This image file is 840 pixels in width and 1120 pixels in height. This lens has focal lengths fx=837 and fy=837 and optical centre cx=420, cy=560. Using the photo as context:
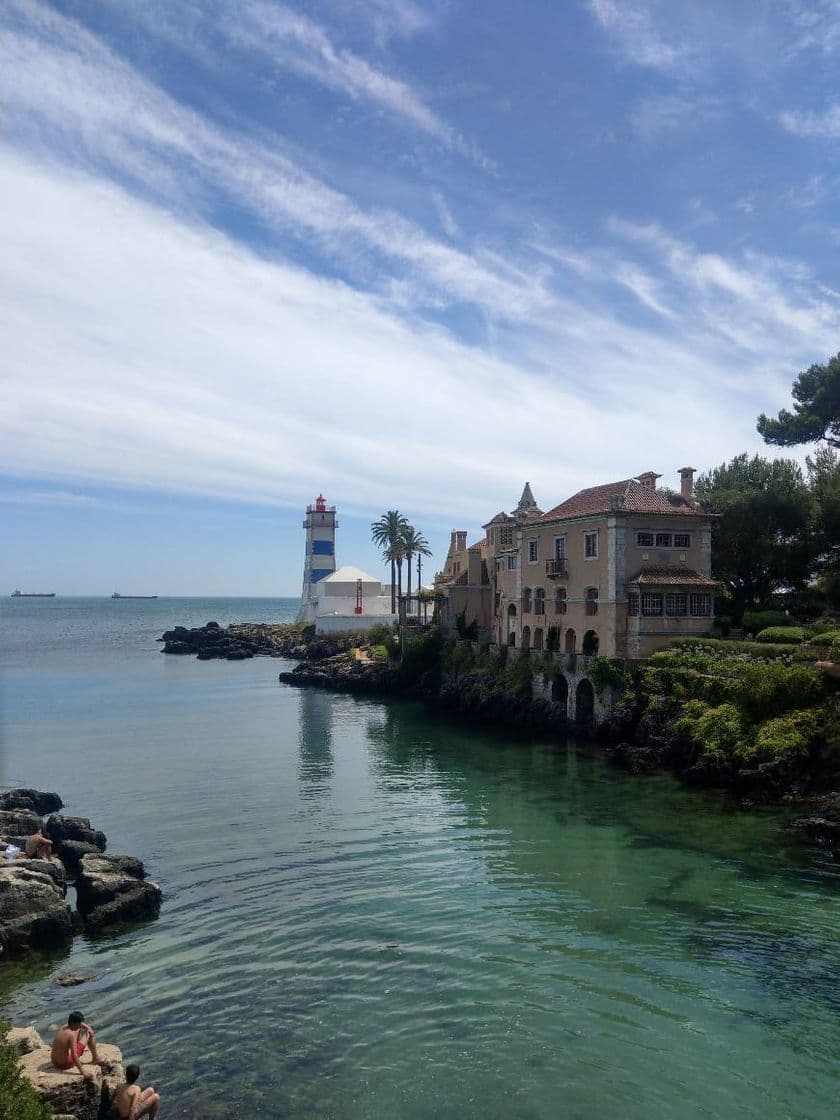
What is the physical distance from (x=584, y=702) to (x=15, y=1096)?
42080mm

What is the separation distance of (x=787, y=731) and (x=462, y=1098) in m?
25.3

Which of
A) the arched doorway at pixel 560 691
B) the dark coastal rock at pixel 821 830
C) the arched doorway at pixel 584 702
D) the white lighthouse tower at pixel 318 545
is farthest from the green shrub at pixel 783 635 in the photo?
the white lighthouse tower at pixel 318 545

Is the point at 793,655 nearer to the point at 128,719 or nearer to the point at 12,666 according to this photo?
the point at 128,719

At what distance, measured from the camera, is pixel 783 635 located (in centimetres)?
4125

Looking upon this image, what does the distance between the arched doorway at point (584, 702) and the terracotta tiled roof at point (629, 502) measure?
10.4 meters

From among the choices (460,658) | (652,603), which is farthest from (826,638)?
(460,658)

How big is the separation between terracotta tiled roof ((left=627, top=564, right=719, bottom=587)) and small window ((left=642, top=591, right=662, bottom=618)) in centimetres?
69

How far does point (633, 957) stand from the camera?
19.1 metres

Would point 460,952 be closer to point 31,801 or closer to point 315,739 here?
point 31,801

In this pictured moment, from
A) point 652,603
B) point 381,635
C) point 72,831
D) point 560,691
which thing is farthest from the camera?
point 381,635

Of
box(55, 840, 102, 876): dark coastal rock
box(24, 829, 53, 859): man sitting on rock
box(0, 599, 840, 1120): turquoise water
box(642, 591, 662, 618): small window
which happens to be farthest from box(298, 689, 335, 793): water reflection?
box(642, 591, 662, 618): small window

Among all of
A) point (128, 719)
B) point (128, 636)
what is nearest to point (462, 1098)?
point (128, 719)

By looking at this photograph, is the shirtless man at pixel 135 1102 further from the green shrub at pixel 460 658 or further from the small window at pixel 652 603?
the green shrub at pixel 460 658

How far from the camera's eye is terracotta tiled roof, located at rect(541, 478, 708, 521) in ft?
158
